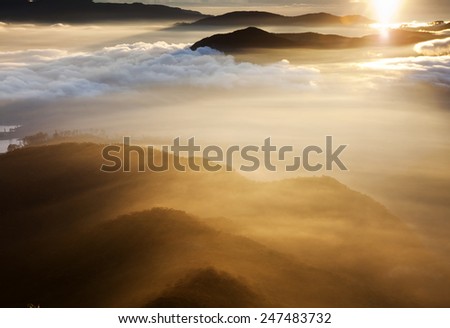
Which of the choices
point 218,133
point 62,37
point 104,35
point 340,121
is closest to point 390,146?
point 340,121

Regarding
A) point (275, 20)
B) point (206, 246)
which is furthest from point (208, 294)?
point (275, 20)

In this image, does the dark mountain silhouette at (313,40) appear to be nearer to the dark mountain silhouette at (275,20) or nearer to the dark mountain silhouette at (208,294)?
the dark mountain silhouette at (275,20)

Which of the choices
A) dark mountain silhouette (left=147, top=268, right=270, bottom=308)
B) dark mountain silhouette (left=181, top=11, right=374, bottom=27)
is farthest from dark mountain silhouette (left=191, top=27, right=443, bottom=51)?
dark mountain silhouette (left=147, top=268, right=270, bottom=308)

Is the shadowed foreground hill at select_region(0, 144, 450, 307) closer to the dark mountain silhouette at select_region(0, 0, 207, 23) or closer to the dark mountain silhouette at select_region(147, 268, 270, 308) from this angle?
the dark mountain silhouette at select_region(147, 268, 270, 308)

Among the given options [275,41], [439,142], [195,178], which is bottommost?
[195,178]

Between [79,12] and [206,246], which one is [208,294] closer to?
[206,246]

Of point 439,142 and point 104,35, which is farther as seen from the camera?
point 104,35

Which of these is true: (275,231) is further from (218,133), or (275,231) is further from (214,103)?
(214,103)

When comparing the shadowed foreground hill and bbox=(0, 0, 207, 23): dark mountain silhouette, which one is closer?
the shadowed foreground hill
